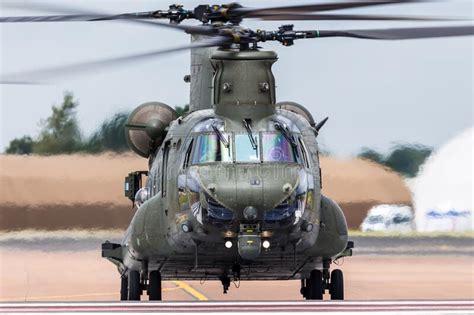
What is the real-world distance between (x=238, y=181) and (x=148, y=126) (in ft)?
14.5

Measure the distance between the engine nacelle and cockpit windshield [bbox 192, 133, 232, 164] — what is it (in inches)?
124

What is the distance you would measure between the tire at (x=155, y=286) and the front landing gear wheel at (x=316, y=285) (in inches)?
84.7

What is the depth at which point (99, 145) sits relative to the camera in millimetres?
31203

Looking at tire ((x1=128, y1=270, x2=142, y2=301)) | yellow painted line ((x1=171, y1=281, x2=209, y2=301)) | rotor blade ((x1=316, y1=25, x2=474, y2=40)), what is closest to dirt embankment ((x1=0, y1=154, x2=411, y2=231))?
yellow painted line ((x1=171, y1=281, x2=209, y2=301))

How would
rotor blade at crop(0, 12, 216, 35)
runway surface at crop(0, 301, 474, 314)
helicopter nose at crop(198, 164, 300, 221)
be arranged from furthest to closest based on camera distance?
helicopter nose at crop(198, 164, 300, 221) → rotor blade at crop(0, 12, 216, 35) → runway surface at crop(0, 301, 474, 314)

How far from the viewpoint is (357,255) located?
33906 mm

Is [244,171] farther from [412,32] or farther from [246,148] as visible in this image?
[412,32]

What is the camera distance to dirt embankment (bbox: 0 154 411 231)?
30.8m

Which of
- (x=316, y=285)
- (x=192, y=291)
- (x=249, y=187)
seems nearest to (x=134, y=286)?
(x=316, y=285)

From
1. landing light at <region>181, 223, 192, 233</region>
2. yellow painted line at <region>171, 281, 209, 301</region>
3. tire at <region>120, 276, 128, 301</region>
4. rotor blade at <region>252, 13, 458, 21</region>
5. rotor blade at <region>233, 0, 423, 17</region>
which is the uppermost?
rotor blade at <region>233, 0, 423, 17</region>

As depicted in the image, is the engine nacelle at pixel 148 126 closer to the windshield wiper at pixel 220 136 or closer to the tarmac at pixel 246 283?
the windshield wiper at pixel 220 136

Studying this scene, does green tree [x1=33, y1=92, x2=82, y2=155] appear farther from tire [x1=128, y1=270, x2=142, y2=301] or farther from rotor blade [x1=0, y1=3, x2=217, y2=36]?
rotor blade [x1=0, y1=3, x2=217, y2=36]

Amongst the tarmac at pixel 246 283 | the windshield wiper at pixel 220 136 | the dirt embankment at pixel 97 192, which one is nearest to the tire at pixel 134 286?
the windshield wiper at pixel 220 136

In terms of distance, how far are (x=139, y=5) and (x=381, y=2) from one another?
12.0 m
